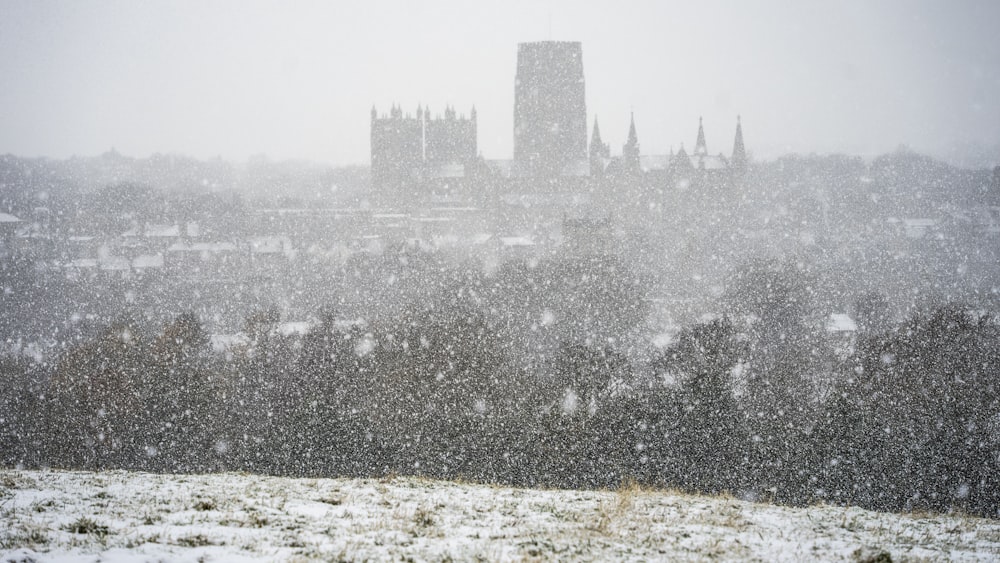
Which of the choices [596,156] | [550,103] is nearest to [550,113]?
[550,103]

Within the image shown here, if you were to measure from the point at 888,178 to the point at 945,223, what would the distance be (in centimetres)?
4009

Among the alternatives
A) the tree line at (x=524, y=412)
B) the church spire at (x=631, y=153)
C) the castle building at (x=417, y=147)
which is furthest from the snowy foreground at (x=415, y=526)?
the castle building at (x=417, y=147)

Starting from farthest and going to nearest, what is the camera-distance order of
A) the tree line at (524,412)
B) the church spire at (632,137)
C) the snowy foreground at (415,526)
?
the church spire at (632,137) < the tree line at (524,412) < the snowy foreground at (415,526)

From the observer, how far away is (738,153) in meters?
92.6

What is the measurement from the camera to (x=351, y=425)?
23.8 metres

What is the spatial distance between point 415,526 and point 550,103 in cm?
8800

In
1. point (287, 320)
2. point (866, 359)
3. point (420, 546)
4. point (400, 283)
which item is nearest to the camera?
point (420, 546)

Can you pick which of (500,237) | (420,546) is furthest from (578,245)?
(420,546)

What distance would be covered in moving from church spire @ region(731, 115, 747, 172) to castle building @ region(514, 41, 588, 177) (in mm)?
20663

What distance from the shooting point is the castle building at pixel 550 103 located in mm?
92250

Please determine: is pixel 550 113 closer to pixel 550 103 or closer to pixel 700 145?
pixel 550 103

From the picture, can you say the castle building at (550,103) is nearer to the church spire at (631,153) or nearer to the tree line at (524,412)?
the church spire at (631,153)

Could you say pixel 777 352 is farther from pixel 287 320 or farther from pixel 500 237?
pixel 500 237

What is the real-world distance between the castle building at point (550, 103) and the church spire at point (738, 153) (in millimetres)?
20663
